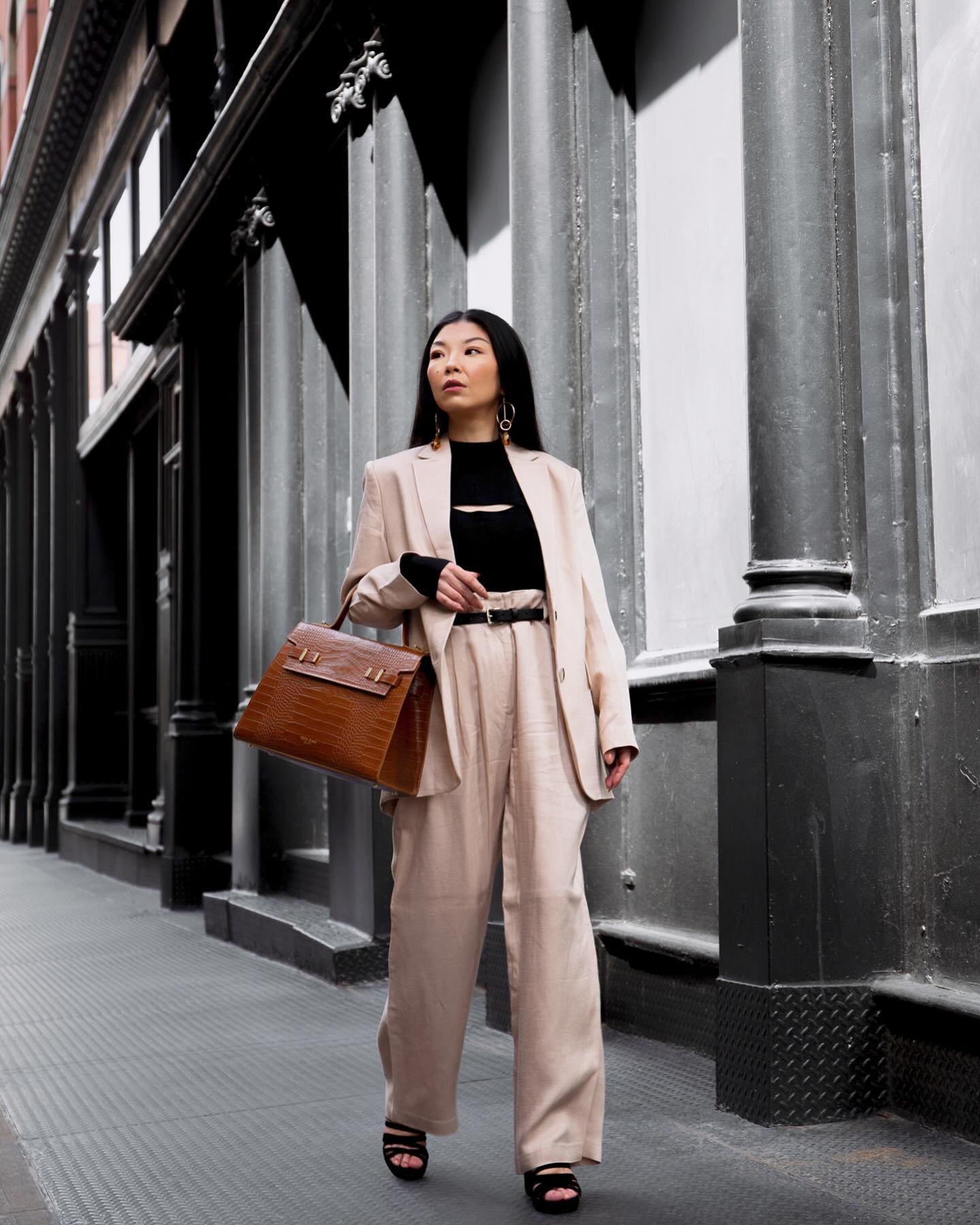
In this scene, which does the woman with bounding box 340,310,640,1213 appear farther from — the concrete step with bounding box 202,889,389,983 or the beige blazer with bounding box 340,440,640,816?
the concrete step with bounding box 202,889,389,983

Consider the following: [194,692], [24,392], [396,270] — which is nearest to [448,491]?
[396,270]

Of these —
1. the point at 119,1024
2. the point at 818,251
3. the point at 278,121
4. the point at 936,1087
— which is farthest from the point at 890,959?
the point at 278,121

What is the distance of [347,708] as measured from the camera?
12.2ft

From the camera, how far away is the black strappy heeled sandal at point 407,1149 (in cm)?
381

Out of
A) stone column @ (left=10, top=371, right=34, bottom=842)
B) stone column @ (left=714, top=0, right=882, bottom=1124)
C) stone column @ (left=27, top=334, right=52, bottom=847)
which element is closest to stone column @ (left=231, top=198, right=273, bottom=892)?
stone column @ (left=714, top=0, right=882, bottom=1124)

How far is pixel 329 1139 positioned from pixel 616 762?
4.47 ft

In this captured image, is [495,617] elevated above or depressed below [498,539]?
below

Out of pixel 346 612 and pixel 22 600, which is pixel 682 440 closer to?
pixel 346 612

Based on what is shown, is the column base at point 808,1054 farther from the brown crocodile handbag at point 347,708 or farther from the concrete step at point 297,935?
the concrete step at point 297,935

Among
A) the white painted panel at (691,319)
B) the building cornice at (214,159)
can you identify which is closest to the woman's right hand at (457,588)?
the white painted panel at (691,319)

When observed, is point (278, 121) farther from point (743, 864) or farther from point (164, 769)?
point (743, 864)

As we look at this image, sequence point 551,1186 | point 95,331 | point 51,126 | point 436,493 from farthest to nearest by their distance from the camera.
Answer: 1. point 95,331
2. point 51,126
3. point 436,493
4. point 551,1186

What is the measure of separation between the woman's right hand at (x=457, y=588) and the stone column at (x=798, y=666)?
101 cm

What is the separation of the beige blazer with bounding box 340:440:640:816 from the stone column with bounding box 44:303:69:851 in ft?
46.6
